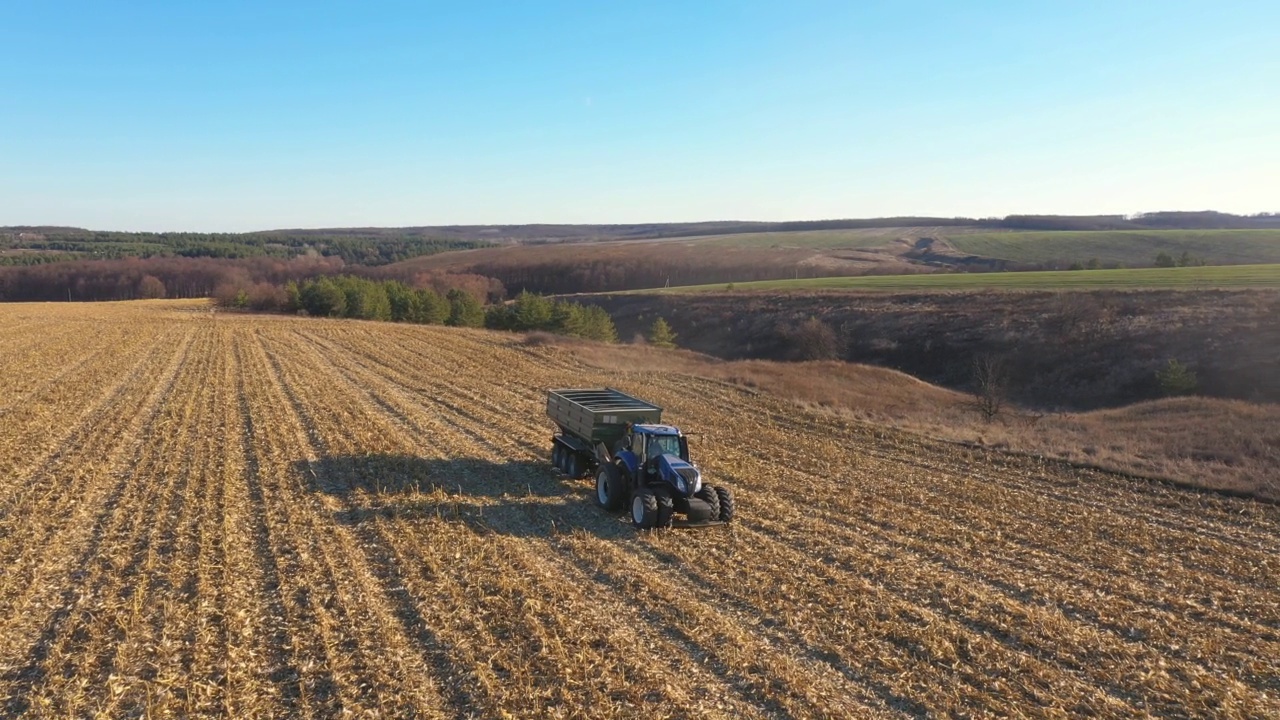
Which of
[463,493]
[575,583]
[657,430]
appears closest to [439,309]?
[463,493]

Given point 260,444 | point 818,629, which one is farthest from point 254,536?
point 818,629

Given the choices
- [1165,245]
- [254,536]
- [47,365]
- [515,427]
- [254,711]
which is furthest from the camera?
[1165,245]

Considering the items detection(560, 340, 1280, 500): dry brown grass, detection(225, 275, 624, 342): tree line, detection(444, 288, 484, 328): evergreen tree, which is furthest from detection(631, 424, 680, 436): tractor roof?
detection(444, 288, 484, 328): evergreen tree

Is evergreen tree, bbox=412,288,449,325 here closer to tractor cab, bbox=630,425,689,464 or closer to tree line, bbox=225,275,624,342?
tree line, bbox=225,275,624,342

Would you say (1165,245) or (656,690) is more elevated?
(1165,245)

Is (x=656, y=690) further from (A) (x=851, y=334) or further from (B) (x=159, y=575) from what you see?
(A) (x=851, y=334)

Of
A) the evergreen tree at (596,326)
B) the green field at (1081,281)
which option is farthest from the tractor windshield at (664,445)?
the green field at (1081,281)

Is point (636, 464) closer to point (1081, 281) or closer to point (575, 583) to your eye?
point (575, 583)
